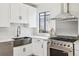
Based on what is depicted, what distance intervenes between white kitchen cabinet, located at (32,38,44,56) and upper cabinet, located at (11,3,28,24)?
2.05ft

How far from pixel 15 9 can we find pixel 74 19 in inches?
57.1

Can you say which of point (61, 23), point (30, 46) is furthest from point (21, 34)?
point (61, 23)

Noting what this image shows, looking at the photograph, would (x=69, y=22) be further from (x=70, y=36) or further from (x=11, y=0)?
(x=11, y=0)

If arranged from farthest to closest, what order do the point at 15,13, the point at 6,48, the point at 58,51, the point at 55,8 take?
1. the point at 55,8
2. the point at 15,13
3. the point at 58,51
4. the point at 6,48

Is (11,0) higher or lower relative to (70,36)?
higher

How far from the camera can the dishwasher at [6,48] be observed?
81.7 inches

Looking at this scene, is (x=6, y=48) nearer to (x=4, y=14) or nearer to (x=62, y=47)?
(x=4, y=14)

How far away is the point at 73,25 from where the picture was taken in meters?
2.61

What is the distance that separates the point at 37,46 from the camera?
2814 millimetres

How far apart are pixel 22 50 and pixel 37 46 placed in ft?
1.50

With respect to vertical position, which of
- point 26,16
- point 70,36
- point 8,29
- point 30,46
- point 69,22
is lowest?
point 30,46

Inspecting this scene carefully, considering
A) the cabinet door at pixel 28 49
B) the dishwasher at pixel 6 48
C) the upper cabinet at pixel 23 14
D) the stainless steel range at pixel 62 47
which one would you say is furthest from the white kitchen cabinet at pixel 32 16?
the dishwasher at pixel 6 48

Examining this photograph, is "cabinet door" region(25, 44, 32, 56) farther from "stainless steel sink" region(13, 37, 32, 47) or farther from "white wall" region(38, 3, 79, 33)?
"white wall" region(38, 3, 79, 33)

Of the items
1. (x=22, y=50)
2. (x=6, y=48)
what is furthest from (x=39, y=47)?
(x=6, y=48)
